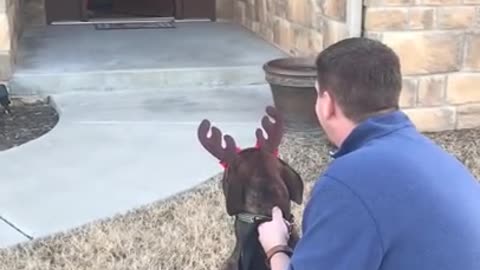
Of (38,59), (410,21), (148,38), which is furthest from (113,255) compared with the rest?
(148,38)

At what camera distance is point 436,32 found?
4445 millimetres

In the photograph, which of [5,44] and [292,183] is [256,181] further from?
[5,44]

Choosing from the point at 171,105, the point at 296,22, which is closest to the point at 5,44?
the point at 171,105

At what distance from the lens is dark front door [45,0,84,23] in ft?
25.5

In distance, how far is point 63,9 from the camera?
7809mm

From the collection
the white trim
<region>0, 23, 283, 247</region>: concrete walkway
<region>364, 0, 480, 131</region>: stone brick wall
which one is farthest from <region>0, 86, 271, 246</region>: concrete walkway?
<region>364, 0, 480, 131</region>: stone brick wall

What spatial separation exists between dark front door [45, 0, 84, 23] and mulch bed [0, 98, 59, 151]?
278 centimetres

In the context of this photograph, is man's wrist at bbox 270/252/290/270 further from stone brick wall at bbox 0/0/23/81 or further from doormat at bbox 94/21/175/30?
doormat at bbox 94/21/175/30

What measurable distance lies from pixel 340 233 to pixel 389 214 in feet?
0.30

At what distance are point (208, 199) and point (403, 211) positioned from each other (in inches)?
85.4

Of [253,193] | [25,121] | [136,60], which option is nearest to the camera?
[253,193]

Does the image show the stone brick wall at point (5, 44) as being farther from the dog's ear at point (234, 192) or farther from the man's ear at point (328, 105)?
the man's ear at point (328, 105)

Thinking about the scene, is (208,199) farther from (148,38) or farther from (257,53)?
(148,38)

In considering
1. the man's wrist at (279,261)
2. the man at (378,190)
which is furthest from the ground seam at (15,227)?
the man at (378,190)
